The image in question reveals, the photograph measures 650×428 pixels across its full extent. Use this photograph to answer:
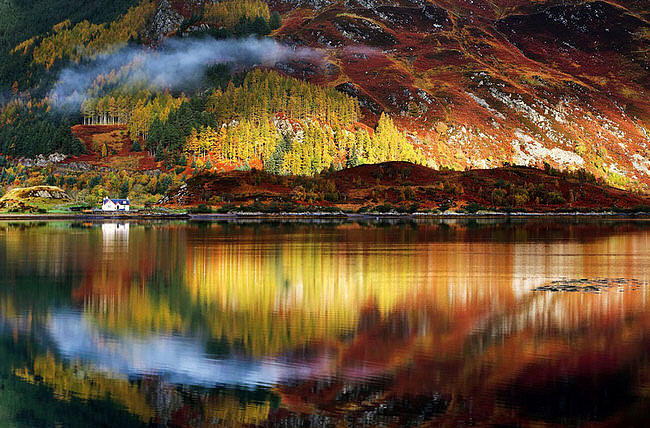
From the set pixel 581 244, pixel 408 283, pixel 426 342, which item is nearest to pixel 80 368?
pixel 426 342

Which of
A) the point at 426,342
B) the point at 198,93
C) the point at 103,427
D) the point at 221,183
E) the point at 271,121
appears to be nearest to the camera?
the point at 103,427

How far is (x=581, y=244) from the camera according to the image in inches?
1786

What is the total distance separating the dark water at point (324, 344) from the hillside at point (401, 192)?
68319mm

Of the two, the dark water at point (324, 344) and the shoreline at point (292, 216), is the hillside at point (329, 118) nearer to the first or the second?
the shoreline at point (292, 216)

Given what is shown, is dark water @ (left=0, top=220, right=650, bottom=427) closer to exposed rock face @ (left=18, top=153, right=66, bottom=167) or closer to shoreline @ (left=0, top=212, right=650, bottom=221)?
shoreline @ (left=0, top=212, right=650, bottom=221)

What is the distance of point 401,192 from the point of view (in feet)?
335

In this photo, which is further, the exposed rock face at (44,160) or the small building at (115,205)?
the exposed rock face at (44,160)

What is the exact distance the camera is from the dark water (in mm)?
11938

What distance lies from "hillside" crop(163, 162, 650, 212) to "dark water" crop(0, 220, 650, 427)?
6832 cm

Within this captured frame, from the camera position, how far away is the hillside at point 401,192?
10119 centimetres

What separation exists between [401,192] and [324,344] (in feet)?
285

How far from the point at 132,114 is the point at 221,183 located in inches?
2856

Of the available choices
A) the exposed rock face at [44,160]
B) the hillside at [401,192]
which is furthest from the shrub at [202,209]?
the exposed rock face at [44,160]

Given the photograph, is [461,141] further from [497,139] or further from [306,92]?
[306,92]
